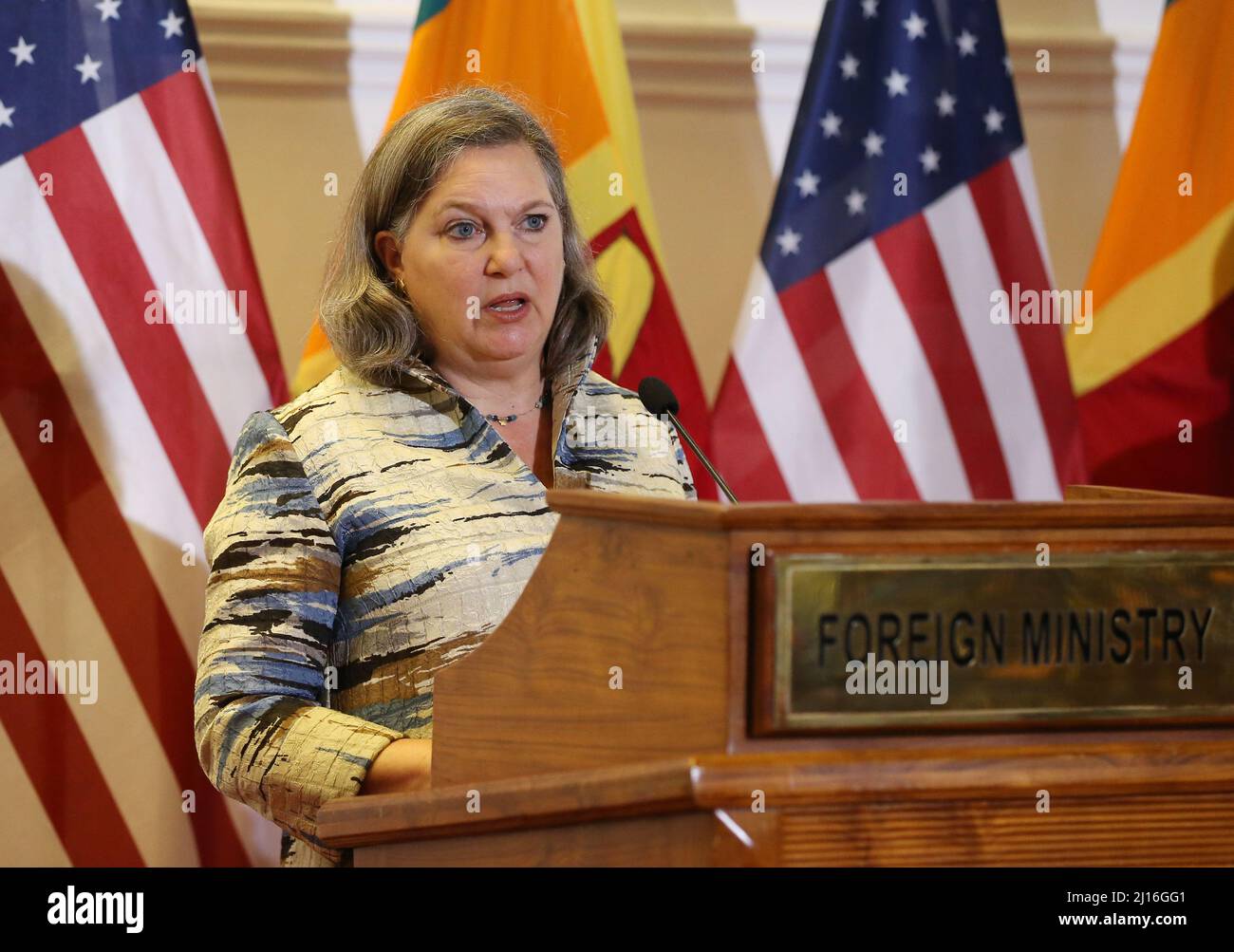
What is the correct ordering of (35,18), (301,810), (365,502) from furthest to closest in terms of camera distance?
(35,18)
(365,502)
(301,810)

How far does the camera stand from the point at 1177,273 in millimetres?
2818

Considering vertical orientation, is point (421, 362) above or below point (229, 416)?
below

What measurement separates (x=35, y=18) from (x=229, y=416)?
0.73 m

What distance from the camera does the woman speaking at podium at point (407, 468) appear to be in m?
1.42

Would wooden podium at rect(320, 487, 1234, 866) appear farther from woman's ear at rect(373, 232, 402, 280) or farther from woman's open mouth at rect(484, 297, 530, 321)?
woman's ear at rect(373, 232, 402, 280)

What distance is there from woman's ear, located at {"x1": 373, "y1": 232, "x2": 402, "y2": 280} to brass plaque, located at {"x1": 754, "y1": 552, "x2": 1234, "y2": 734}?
0.96m

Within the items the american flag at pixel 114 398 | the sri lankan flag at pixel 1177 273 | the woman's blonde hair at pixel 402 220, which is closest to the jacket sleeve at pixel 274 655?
the woman's blonde hair at pixel 402 220

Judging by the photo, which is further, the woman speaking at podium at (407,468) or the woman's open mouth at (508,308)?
the woman's open mouth at (508,308)

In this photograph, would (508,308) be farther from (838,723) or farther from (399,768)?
(838,723)

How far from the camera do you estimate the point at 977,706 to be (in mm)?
934

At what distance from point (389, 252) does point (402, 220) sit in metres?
0.06

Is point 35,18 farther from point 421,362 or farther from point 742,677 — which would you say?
point 742,677

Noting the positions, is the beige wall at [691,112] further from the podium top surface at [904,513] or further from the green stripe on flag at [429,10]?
the podium top surface at [904,513]
